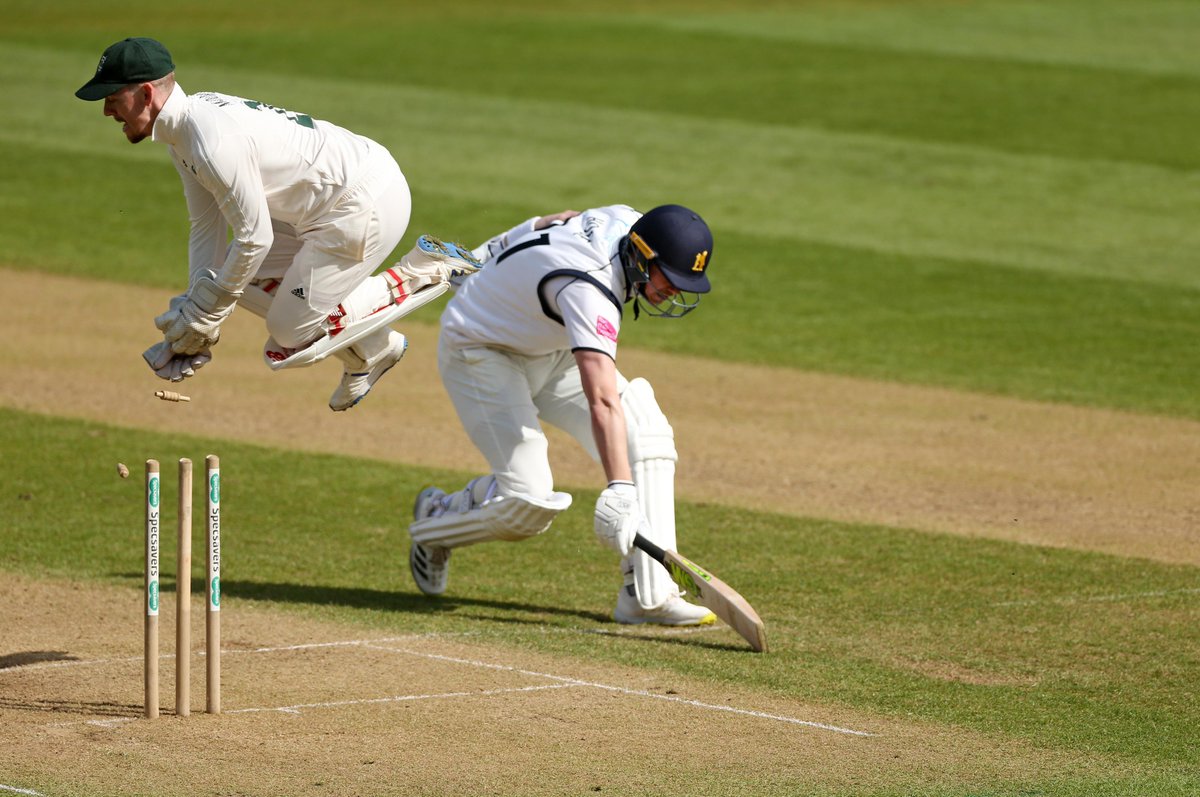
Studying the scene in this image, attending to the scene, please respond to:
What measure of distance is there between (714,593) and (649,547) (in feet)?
1.11

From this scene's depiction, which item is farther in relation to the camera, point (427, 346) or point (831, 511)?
point (427, 346)

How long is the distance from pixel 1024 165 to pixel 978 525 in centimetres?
1083

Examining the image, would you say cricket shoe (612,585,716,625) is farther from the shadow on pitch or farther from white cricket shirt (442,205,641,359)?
white cricket shirt (442,205,641,359)

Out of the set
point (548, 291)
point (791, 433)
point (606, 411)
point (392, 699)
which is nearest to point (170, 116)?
point (548, 291)

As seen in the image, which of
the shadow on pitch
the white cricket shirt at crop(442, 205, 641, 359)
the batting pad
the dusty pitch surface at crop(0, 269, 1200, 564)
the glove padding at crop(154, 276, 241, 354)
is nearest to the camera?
the glove padding at crop(154, 276, 241, 354)

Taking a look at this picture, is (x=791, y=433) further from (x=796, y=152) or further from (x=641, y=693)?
(x=796, y=152)

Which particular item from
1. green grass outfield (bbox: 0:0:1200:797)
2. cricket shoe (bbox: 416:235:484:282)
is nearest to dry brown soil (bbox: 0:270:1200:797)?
green grass outfield (bbox: 0:0:1200:797)

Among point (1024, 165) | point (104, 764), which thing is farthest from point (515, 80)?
point (104, 764)

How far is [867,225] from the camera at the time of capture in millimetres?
17844

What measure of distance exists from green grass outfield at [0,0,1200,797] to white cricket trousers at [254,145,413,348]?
1530 millimetres

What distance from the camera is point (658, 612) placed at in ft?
27.7

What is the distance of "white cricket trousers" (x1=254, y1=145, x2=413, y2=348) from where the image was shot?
7598mm

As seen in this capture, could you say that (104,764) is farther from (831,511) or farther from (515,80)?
(515,80)

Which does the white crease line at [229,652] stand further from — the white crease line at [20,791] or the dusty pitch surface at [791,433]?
the dusty pitch surface at [791,433]
